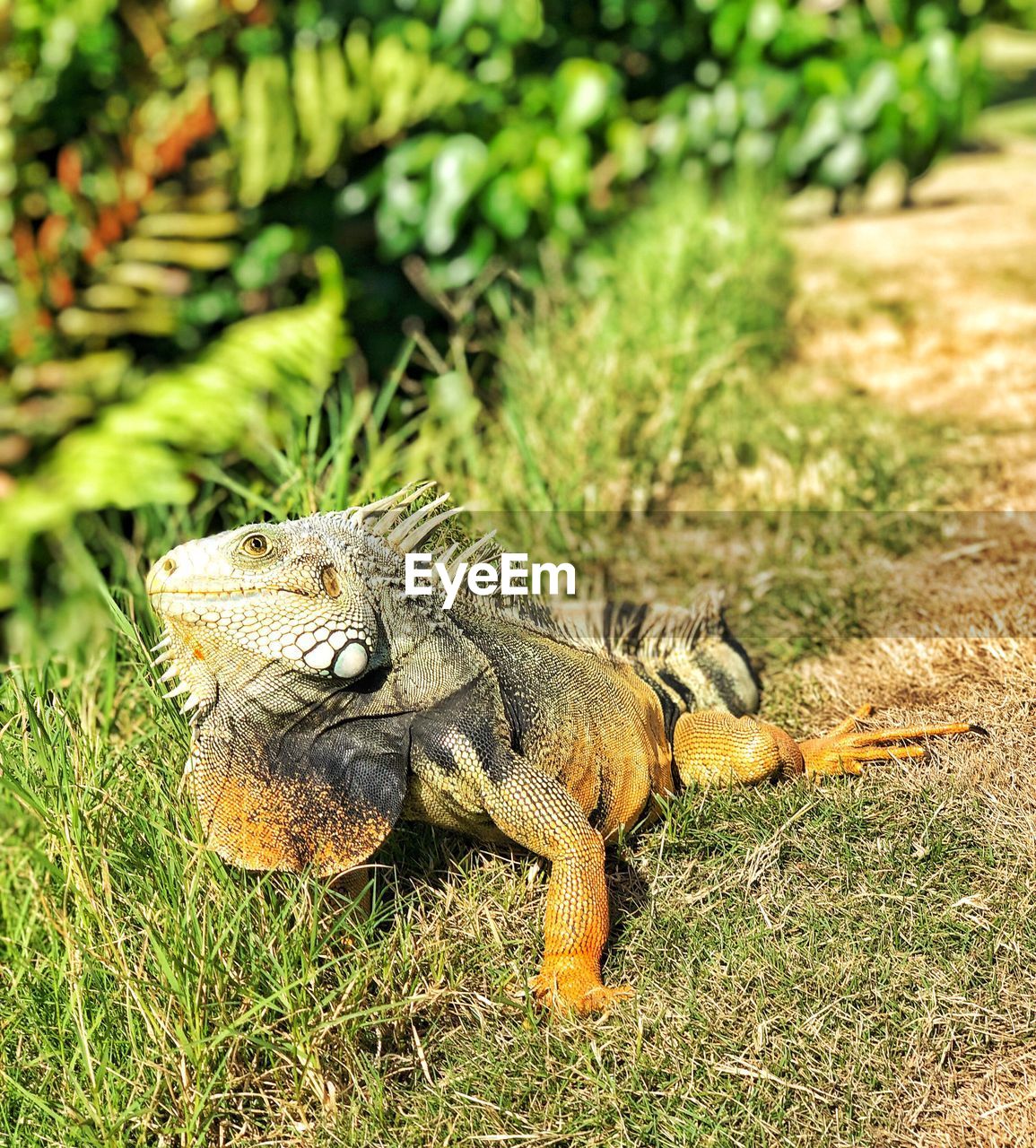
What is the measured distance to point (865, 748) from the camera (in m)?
2.93

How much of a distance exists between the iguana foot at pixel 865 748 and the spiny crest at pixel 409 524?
91cm

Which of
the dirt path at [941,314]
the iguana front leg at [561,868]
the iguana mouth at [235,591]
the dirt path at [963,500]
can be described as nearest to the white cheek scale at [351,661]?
the iguana mouth at [235,591]

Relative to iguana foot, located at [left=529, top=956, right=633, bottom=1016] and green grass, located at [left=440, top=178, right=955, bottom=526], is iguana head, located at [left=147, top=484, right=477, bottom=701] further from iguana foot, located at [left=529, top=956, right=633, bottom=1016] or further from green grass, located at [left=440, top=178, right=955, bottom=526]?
green grass, located at [left=440, top=178, right=955, bottom=526]

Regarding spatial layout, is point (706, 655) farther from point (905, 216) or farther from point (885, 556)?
point (905, 216)

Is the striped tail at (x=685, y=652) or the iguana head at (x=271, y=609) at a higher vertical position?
the iguana head at (x=271, y=609)

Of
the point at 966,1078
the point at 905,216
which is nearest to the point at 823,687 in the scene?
the point at 966,1078

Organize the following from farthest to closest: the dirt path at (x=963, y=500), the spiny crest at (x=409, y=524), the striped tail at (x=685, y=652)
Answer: the striped tail at (x=685, y=652), the spiny crest at (x=409, y=524), the dirt path at (x=963, y=500)

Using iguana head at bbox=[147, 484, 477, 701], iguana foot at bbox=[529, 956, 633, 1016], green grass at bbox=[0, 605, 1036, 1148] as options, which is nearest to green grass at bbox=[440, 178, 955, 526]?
iguana head at bbox=[147, 484, 477, 701]

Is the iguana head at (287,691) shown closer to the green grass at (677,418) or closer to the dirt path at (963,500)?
the dirt path at (963,500)

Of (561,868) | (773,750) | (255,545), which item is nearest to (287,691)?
(255,545)

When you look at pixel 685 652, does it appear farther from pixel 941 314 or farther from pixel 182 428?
pixel 941 314

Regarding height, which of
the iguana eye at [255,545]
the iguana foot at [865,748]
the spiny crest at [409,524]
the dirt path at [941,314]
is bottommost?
the dirt path at [941,314]

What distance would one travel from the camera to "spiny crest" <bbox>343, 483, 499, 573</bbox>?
2660 millimetres

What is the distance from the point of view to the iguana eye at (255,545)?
2.45 metres
